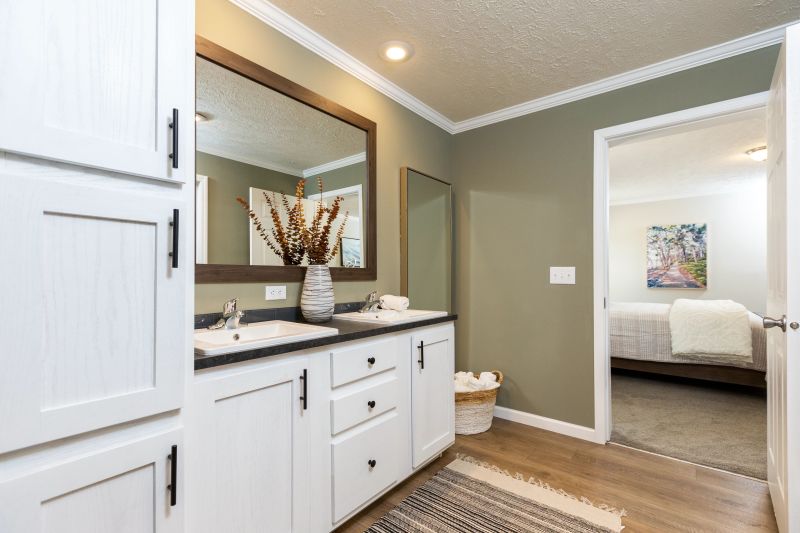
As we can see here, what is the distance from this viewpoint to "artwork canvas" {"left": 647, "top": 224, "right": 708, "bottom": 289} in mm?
6086

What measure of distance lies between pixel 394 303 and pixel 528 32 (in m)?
1.67

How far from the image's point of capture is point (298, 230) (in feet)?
7.02

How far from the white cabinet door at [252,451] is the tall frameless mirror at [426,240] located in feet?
4.90

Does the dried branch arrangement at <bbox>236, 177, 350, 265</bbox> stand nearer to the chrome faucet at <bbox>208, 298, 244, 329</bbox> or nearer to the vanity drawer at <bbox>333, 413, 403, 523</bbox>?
the chrome faucet at <bbox>208, 298, 244, 329</bbox>

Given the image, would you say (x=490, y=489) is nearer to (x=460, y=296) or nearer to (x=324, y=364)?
(x=324, y=364)

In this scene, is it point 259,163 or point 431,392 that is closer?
point 259,163

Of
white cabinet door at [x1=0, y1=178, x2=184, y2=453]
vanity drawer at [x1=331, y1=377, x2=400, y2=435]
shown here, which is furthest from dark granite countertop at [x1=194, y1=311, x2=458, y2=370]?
vanity drawer at [x1=331, y1=377, x2=400, y2=435]

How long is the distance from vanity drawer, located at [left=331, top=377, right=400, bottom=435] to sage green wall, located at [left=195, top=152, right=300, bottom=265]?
2.69 feet

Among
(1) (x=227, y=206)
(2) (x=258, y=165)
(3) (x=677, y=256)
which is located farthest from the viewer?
(3) (x=677, y=256)

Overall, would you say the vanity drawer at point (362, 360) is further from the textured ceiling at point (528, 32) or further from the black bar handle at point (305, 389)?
the textured ceiling at point (528, 32)

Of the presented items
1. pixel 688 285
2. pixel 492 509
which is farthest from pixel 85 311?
pixel 688 285

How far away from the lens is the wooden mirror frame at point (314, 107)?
174cm

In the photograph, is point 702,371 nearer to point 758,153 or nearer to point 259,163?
point 758,153

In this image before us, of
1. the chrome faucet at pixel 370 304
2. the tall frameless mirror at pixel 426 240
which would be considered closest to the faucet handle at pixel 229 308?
the chrome faucet at pixel 370 304
